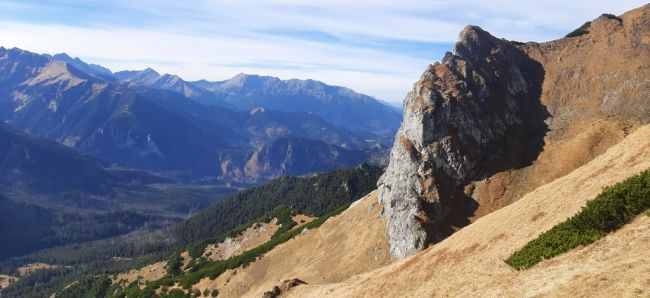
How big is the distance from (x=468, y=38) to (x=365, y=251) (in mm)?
73896

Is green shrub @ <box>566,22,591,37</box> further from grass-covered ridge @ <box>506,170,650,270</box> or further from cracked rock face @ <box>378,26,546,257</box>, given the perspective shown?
grass-covered ridge @ <box>506,170,650,270</box>

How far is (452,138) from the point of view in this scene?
12344cm

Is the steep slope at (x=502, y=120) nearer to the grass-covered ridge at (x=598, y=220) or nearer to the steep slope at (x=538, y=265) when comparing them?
the steep slope at (x=538, y=265)

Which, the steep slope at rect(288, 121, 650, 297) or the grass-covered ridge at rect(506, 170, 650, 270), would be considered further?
the grass-covered ridge at rect(506, 170, 650, 270)

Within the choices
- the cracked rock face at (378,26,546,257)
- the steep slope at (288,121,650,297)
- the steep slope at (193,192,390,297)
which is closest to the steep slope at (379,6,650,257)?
the cracked rock face at (378,26,546,257)

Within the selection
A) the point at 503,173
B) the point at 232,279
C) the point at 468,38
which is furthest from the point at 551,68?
the point at 232,279

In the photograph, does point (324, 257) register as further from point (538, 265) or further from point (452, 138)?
point (538, 265)

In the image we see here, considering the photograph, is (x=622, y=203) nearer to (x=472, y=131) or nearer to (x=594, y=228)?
(x=594, y=228)

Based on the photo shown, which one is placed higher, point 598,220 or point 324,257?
point 598,220

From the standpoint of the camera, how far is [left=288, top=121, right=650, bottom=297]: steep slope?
37.6m

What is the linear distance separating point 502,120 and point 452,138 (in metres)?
18.5

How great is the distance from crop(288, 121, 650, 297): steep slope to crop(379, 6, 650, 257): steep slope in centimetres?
3436

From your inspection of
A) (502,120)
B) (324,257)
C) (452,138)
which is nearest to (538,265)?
(452,138)

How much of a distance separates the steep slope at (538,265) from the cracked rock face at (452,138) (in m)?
32.6
